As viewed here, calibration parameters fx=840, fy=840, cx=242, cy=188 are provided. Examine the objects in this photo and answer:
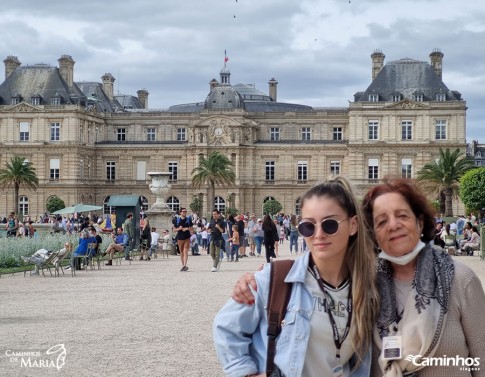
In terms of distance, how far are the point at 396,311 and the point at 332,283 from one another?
32cm

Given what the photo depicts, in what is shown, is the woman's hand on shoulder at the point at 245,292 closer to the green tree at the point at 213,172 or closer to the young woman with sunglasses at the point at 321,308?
the young woman with sunglasses at the point at 321,308

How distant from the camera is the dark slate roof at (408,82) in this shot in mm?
66000

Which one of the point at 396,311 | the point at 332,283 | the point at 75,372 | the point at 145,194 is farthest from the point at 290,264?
the point at 145,194

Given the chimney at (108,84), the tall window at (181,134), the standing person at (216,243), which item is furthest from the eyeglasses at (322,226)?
the chimney at (108,84)

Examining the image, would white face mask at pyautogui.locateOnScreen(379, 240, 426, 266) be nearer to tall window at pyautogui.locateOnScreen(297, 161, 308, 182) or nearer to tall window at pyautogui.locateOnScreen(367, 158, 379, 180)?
tall window at pyautogui.locateOnScreen(367, 158, 379, 180)

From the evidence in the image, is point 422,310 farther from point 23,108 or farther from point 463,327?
point 23,108

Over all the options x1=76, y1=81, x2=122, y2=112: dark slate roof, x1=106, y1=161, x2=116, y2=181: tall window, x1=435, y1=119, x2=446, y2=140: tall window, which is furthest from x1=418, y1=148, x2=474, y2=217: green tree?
x1=76, y1=81, x2=122, y2=112: dark slate roof

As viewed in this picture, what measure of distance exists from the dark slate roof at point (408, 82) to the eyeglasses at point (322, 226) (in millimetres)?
63426

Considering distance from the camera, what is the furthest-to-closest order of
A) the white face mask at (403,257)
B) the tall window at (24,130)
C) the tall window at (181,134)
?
the tall window at (181,134)
the tall window at (24,130)
the white face mask at (403,257)

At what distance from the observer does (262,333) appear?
3.82 m

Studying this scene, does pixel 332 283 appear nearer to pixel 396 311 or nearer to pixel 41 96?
pixel 396 311

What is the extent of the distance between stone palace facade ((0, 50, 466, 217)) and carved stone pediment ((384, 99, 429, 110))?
0.08 metres

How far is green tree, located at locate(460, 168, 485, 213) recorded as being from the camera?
1668 inches

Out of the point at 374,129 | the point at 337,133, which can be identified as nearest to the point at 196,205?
the point at 337,133
